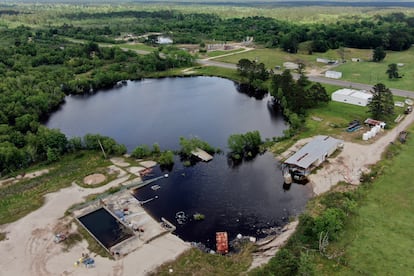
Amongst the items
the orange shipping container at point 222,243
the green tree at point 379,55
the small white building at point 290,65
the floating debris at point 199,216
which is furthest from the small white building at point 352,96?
the orange shipping container at point 222,243

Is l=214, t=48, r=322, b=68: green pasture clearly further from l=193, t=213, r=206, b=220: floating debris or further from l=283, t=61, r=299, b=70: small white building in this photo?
l=193, t=213, r=206, b=220: floating debris

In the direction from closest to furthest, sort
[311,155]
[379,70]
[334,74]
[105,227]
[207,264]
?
1. [207,264]
2. [105,227]
3. [311,155]
4. [334,74]
5. [379,70]

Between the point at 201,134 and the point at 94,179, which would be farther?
the point at 201,134

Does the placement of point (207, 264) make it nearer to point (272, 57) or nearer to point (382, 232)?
point (382, 232)

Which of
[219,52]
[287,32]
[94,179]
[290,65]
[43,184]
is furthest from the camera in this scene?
[287,32]

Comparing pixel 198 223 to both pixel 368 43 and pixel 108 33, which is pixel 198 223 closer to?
pixel 368 43

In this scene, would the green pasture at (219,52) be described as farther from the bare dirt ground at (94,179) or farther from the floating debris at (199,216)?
the floating debris at (199,216)

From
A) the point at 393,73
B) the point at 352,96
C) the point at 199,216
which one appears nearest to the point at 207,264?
the point at 199,216
